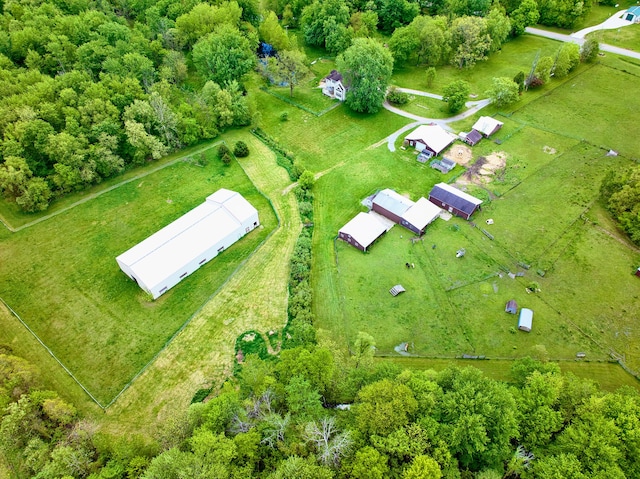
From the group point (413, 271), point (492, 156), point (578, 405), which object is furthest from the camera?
point (492, 156)

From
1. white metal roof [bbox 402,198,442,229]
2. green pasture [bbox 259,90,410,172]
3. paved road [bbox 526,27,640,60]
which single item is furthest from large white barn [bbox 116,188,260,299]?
paved road [bbox 526,27,640,60]

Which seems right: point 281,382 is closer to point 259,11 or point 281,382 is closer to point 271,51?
point 271,51

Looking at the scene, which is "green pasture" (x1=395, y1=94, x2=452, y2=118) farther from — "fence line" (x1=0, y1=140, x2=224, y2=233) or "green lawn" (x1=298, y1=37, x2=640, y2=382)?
"fence line" (x1=0, y1=140, x2=224, y2=233)

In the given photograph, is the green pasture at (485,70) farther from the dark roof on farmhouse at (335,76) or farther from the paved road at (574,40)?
the dark roof on farmhouse at (335,76)

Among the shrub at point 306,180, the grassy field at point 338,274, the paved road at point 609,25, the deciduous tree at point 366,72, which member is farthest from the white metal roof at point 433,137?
the paved road at point 609,25

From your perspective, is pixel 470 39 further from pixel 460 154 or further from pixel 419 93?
pixel 460 154

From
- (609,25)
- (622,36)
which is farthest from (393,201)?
(609,25)

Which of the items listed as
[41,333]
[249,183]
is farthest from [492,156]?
[41,333]
